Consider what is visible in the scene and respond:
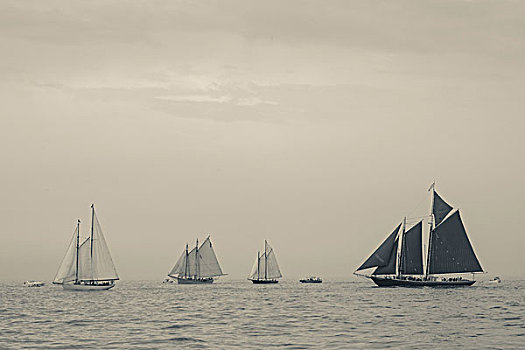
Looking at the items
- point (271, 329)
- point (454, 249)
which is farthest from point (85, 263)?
point (271, 329)

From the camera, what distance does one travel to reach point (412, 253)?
14012 centimetres

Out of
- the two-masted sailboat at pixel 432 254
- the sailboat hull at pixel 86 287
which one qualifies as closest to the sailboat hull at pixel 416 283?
the two-masted sailboat at pixel 432 254

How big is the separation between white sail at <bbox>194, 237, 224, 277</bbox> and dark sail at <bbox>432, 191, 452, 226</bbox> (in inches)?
2612

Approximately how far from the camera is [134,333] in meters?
54.8

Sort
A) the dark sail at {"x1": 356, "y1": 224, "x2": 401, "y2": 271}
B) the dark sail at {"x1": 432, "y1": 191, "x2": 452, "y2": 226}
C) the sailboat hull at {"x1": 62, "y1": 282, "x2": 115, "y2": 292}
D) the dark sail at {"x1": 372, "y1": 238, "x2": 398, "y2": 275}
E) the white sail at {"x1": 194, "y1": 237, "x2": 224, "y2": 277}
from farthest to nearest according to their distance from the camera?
1. the white sail at {"x1": 194, "y1": 237, "x2": 224, "y2": 277}
2. the sailboat hull at {"x1": 62, "y1": 282, "x2": 115, "y2": 292}
3. the dark sail at {"x1": 432, "y1": 191, "x2": 452, "y2": 226}
4. the dark sail at {"x1": 372, "y1": 238, "x2": 398, "y2": 275}
5. the dark sail at {"x1": 356, "y1": 224, "x2": 401, "y2": 271}

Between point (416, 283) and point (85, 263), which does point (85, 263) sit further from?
point (416, 283)

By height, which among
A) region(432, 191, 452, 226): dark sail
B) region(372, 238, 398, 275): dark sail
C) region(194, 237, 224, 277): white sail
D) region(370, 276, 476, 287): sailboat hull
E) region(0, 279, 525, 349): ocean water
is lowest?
region(0, 279, 525, 349): ocean water

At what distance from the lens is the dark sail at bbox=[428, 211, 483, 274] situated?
433ft

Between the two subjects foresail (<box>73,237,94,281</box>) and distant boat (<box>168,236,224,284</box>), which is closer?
foresail (<box>73,237,94,281</box>)

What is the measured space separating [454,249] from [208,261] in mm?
77439

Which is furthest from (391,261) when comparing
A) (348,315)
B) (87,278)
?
(348,315)

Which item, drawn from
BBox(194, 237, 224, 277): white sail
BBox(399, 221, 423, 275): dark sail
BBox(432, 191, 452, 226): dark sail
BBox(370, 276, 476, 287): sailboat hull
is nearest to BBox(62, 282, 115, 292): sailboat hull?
BBox(194, 237, 224, 277): white sail

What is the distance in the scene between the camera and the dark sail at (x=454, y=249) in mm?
132125

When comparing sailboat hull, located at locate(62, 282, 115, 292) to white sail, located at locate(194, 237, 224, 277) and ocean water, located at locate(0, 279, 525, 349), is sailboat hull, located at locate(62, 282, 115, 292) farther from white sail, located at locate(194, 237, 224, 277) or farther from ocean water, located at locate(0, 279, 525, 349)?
ocean water, located at locate(0, 279, 525, 349)
